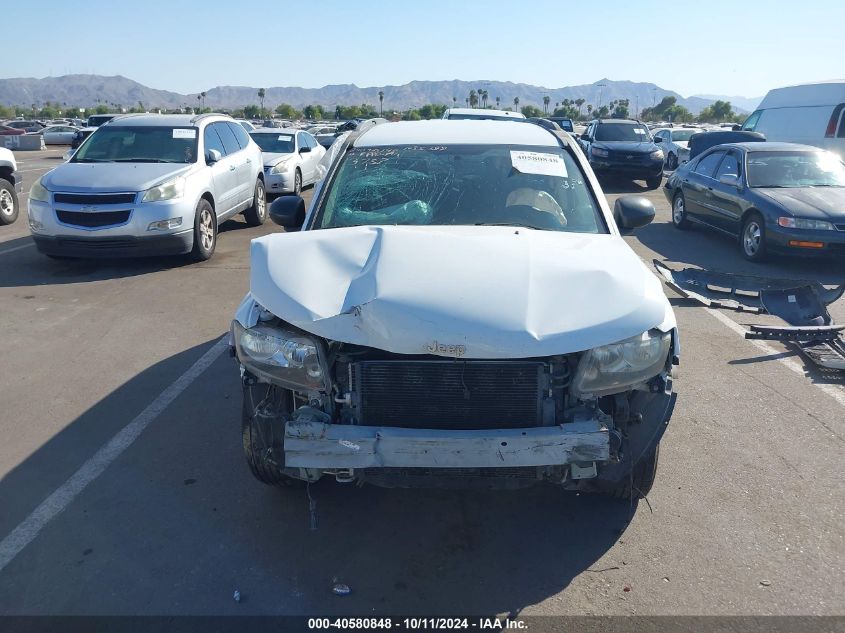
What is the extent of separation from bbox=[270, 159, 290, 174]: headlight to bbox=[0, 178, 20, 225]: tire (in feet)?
15.8

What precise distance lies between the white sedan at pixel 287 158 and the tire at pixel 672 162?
1261 cm

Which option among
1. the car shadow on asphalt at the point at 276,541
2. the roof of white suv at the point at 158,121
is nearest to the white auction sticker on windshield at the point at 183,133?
the roof of white suv at the point at 158,121

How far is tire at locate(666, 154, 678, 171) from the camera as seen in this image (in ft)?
76.7

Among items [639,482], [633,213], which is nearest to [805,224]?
[633,213]

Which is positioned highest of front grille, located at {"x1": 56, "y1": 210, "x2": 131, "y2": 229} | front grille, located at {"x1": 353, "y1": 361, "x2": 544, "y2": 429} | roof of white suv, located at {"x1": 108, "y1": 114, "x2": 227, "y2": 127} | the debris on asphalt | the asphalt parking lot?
roof of white suv, located at {"x1": 108, "y1": 114, "x2": 227, "y2": 127}

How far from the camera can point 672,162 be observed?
23.6 meters

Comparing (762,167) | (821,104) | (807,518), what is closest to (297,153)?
(762,167)

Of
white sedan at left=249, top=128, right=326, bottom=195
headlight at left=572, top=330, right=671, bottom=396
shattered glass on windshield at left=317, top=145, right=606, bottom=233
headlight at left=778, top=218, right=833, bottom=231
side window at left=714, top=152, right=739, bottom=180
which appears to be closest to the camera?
headlight at left=572, top=330, right=671, bottom=396

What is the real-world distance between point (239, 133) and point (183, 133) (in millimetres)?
1859

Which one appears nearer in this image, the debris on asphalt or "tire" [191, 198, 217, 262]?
the debris on asphalt

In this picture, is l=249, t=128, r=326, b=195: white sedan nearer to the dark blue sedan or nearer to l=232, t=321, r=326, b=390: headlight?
the dark blue sedan

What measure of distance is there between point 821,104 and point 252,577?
16.5m

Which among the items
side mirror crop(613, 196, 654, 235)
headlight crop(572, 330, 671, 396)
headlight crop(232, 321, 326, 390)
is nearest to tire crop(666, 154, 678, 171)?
side mirror crop(613, 196, 654, 235)

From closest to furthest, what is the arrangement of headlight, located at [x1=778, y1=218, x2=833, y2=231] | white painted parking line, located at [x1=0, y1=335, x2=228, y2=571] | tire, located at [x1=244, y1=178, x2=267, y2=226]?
white painted parking line, located at [x1=0, y1=335, x2=228, y2=571] → headlight, located at [x1=778, y1=218, x2=833, y2=231] → tire, located at [x1=244, y1=178, x2=267, y2=226]
